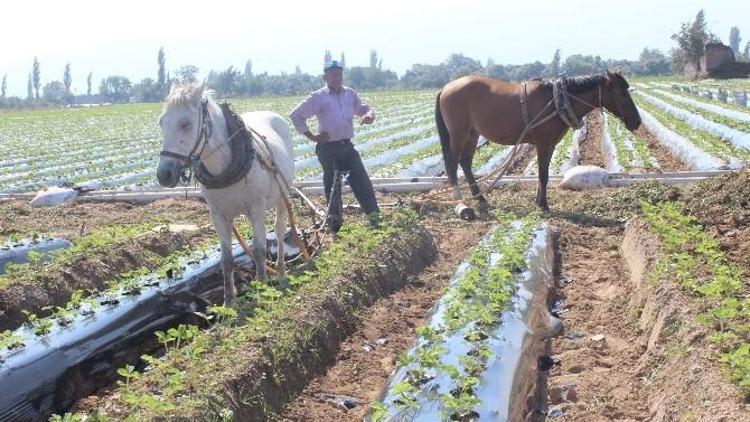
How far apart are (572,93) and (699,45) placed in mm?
51670

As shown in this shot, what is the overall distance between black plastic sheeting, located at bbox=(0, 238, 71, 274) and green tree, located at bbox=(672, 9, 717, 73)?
180 feet

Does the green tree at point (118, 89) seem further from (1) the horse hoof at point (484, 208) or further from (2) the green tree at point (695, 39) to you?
(1) the horse hoof at point (484, 208)

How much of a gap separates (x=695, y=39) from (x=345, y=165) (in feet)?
176

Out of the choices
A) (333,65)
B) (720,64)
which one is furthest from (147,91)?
(333,65)

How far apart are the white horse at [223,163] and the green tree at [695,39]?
180 ft

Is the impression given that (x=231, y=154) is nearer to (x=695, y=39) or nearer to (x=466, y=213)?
(x=466, y=213)

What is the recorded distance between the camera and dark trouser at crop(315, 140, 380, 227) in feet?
27.0

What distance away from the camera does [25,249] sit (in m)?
7.67

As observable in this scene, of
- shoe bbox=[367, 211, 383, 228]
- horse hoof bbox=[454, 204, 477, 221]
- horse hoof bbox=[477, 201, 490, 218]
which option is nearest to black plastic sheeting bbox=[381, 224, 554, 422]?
shoe bbox=[367, 211, 383, 228]

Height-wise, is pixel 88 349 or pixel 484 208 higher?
pixel 484 208

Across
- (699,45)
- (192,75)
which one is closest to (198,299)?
(192,75)

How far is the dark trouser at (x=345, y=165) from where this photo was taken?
324 inches

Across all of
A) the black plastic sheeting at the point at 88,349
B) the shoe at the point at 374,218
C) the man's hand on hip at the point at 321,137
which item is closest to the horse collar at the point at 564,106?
the shoe at the point at 374,218

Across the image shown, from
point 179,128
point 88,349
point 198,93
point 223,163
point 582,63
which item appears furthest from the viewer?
point 582,63
